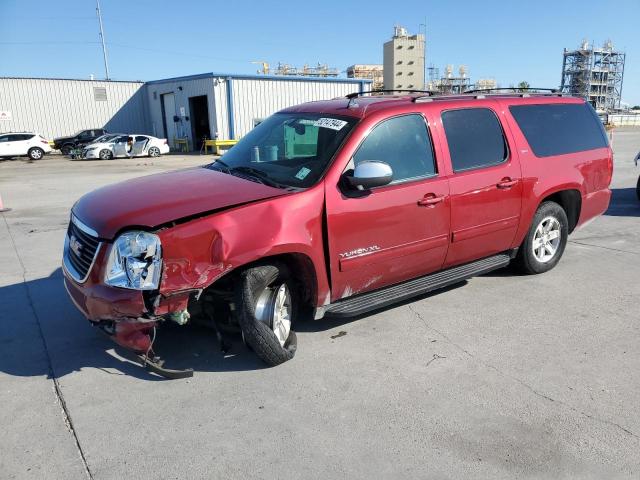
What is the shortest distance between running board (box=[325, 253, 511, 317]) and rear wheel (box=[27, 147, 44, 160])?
31523mm

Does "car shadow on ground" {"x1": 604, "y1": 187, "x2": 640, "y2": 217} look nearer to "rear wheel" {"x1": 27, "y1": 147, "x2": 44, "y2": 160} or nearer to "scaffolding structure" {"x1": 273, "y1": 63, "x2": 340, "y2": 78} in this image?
"rear wheel" {"x1": 27, "y1": 147, "x2": 44, "y2": 160}

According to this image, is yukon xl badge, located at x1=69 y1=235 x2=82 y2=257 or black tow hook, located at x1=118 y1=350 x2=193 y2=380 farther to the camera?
yukon xl badge, located at x1=69 y1=235 x2=82 y2=257

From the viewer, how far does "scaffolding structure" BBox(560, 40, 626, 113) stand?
11019 cm

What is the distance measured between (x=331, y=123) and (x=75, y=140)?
113ft

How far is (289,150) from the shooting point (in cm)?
429

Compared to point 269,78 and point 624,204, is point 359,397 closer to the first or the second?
point 624,204

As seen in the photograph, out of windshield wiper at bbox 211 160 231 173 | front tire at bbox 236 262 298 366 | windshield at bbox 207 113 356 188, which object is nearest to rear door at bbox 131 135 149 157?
windshield at bbox 207 113 356 188

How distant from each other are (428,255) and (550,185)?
182 centimetres

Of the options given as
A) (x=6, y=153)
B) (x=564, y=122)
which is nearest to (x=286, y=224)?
(x=564, y=122)

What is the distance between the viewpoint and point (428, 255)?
14.3 ft

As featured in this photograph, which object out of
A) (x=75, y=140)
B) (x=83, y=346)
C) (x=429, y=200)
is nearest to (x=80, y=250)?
(x=83, y=346)

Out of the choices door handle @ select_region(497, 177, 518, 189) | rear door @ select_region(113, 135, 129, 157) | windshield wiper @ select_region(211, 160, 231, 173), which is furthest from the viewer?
rear door @ select_region(113, 135, 129, 157)

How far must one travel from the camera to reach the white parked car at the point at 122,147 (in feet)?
93.3

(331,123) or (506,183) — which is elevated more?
(331,123)
